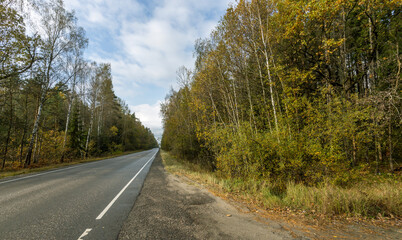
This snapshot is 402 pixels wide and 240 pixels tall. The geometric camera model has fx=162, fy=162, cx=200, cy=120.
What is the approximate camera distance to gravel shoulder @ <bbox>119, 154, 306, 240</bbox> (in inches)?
121

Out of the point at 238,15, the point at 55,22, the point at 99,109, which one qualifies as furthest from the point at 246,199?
the point at 99,109

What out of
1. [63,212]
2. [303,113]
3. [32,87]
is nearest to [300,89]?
[303,113]

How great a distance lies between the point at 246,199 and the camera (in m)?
5.18

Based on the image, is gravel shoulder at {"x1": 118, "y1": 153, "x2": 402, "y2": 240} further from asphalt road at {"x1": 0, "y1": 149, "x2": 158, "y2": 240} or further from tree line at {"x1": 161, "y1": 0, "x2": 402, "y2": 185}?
tree line at {"x1": 161, "y1": 0, "x2": 402, "y2": 185}

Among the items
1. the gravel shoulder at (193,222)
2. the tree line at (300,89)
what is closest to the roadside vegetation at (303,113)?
the tree line at (300,89)

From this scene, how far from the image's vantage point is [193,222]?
11.8ft

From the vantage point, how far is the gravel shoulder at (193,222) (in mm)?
3082

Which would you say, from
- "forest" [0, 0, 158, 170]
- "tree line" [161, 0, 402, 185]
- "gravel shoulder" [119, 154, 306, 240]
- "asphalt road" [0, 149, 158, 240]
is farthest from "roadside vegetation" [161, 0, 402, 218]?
"forest" [0, 0, 158, 170]

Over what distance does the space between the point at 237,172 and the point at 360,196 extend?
14.2 ft

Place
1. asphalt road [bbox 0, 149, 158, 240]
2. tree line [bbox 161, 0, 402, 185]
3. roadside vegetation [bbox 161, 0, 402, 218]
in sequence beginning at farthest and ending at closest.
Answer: tree line [bbox 161, 0, 402, 185] < roadside vegetation [bbox 161, 0, 402, 218] < asphalt road [bbox 0, 149, 158, 240]

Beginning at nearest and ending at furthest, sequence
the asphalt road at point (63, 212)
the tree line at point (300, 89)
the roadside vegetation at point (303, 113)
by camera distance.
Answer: the asphalt road at point (63, 212) < the roadside vegetation at point (303, 113) < the tree line at point (300, 89)

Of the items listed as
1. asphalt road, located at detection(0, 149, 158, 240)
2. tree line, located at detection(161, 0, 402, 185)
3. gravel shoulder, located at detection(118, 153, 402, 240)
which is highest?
tree line, located at detection(161, 0, 402, 185)

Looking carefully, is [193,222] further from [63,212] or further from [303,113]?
[303,113]

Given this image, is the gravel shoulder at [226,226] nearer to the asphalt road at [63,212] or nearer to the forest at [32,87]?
the asphalt road at [63,212]
